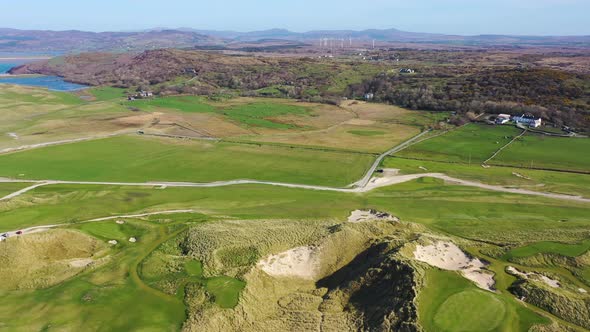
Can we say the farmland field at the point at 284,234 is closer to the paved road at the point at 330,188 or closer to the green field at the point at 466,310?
the green field at the point at 466,310

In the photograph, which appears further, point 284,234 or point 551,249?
point 284,234

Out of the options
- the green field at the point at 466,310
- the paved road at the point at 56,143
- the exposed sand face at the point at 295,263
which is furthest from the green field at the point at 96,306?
the paved road at the point at 56,143

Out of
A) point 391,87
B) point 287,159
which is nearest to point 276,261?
point 287,159

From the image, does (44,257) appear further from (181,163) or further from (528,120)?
(528,120)

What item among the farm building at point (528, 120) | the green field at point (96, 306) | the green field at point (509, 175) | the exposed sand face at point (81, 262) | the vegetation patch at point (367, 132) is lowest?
the green field at point (509, 175)

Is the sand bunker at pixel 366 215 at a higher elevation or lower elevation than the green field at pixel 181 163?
higher

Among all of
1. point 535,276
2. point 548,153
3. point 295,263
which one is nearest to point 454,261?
point 535,276

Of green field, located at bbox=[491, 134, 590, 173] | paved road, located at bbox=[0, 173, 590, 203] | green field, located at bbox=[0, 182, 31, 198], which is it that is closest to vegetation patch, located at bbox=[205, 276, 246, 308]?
paved road, located at bbox=[0, 173, 590, 203]
